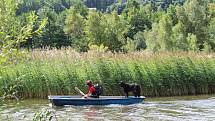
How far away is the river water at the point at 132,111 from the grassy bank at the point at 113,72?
1484mm

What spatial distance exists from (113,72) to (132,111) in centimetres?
469

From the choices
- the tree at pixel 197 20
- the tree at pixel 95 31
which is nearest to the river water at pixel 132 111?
the tree at pixel 197 20

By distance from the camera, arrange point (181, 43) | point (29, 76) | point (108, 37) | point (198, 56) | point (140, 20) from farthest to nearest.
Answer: point (140, 20)
point (108, 37)
point (181, 43)
point (198, 56)
point (29, 76)

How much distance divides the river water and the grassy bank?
4.87ft

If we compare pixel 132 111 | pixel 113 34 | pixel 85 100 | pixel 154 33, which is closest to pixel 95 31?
pixel 113 34

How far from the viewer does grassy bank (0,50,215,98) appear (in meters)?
20.8

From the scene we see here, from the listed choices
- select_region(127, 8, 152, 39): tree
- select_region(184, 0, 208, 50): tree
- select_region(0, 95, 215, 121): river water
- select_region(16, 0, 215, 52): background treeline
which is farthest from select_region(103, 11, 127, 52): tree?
select_region(0, 95, 215, 121): river water

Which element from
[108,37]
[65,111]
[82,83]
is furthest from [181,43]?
[65,111]

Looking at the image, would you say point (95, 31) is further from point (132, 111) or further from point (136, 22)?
point (132, 111)

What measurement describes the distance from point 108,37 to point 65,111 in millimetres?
41528

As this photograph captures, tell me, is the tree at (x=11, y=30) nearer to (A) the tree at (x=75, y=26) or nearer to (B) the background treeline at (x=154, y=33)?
(B) the background treeline at (x=154, y=33)

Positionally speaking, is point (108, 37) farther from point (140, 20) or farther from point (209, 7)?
point (140, 20)

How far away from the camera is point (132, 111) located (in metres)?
17.4

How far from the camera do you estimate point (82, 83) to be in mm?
21109
